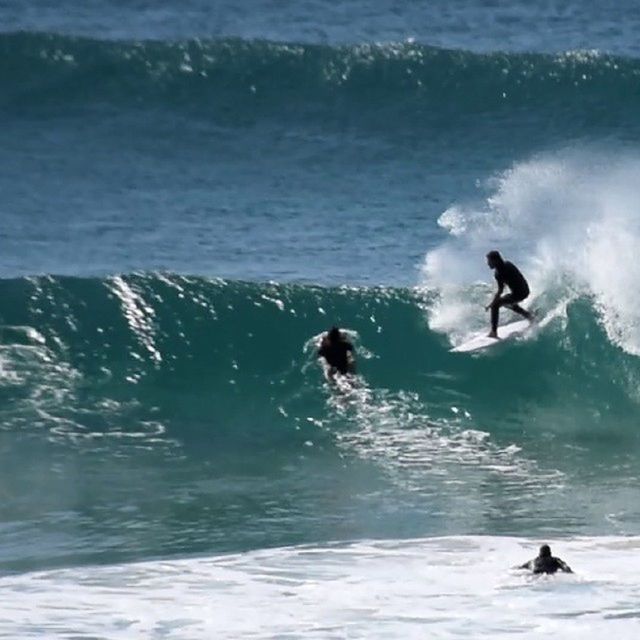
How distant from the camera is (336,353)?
18812 millimetres

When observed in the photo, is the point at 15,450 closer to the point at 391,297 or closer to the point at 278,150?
the point at 391,297

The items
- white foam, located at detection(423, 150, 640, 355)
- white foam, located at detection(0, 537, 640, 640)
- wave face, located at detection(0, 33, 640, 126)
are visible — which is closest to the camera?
white foam, located at detection(0, 537, 640, 640)

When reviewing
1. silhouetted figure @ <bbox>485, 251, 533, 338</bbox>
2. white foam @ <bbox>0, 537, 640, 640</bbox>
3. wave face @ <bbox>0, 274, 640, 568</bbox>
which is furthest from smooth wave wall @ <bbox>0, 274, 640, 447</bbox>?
white foam @ <bbox>0, 537, 640, 640</bbox>

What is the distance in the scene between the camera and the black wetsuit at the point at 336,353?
1875cm

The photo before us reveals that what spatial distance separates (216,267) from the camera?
22281 mm

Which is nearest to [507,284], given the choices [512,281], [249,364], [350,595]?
[512,281]

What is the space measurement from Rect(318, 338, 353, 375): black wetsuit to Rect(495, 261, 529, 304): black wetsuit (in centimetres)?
150

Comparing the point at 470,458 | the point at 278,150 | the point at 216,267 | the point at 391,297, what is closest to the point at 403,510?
the point at 470,458

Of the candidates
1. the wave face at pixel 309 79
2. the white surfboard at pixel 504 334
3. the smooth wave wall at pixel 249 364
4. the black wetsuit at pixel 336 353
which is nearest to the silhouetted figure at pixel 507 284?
the white surfboard at pixel 504 334

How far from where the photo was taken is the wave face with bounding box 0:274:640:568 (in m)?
16.2

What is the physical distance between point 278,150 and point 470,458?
9.81 metres

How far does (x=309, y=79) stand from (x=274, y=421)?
34.3ft

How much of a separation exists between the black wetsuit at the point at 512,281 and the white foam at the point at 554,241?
1.20 m

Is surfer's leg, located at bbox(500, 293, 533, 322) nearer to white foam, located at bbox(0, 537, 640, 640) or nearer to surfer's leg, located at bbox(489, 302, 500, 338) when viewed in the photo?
surfer's leg, located at bbox(489, 302, 500, 338)
